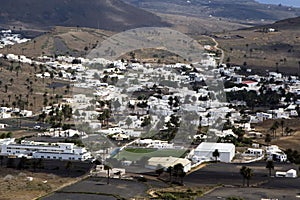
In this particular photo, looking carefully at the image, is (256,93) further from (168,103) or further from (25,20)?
(25,20)

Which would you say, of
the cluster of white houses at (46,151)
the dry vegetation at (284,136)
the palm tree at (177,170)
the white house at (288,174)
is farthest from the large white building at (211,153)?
the cluster of white houses at (46,151)

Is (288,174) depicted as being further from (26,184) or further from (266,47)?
(266,47)

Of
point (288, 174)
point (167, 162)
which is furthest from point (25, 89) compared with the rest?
point (288, 174)

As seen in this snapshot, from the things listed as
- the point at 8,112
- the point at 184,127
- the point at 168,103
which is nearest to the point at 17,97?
the point at 8,112

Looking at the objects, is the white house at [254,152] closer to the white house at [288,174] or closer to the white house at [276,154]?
the white house at [276,154]

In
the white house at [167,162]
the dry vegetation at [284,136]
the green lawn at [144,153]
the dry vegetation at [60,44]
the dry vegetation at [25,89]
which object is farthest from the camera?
the dry vegetation at [60,44]

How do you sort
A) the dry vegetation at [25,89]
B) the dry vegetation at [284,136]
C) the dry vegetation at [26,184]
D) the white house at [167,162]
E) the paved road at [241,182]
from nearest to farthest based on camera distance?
the dry vegetation at [26,184] → the paved road at [241,182] → the white house at [167,162] → the dry vegetation at [284,136] → the dry vegetation at [25,89]

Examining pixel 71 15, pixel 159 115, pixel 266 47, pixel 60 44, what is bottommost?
pixel 159 115

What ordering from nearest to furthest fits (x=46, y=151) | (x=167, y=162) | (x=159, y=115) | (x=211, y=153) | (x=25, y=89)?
(x=167, y=162)
(x=211, y=153)
(x=46, y=151)
(x=159, y=115)
(x=25, y=89)
